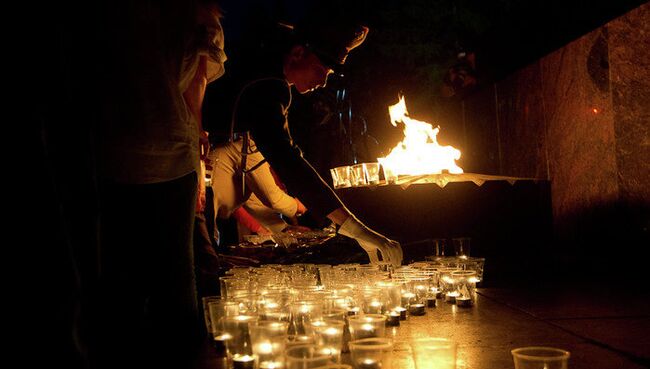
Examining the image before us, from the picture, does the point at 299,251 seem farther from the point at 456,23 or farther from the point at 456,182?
the point at 456,23

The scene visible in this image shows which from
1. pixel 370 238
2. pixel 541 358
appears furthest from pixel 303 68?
pixel 541 358

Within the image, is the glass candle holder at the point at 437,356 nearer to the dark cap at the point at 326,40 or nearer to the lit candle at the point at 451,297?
the lit candle at the point at 451,297

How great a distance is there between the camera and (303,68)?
16.4 feet

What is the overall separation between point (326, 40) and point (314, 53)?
0.47 ft

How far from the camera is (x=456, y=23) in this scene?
1761 cm

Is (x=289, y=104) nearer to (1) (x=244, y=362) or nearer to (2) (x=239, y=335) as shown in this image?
(2) (x=239, y=335)

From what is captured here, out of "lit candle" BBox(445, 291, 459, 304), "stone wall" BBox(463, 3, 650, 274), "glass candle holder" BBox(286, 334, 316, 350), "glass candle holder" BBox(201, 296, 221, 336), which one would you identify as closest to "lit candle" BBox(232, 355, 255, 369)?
"glass candle holder" BBox(286, 334, 316, 350)

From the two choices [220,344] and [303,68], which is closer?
[220,344]

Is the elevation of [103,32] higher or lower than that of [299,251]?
higher

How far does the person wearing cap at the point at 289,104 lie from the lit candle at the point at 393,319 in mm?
661

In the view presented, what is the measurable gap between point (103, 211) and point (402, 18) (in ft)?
56.9

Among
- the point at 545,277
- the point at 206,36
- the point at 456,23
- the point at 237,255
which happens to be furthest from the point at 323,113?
the point at 206,36

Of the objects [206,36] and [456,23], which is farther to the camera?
[456,23]

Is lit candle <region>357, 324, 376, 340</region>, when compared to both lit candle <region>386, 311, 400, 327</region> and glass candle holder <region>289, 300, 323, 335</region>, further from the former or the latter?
lit candle <region>386, 311, 400, 327</region>
